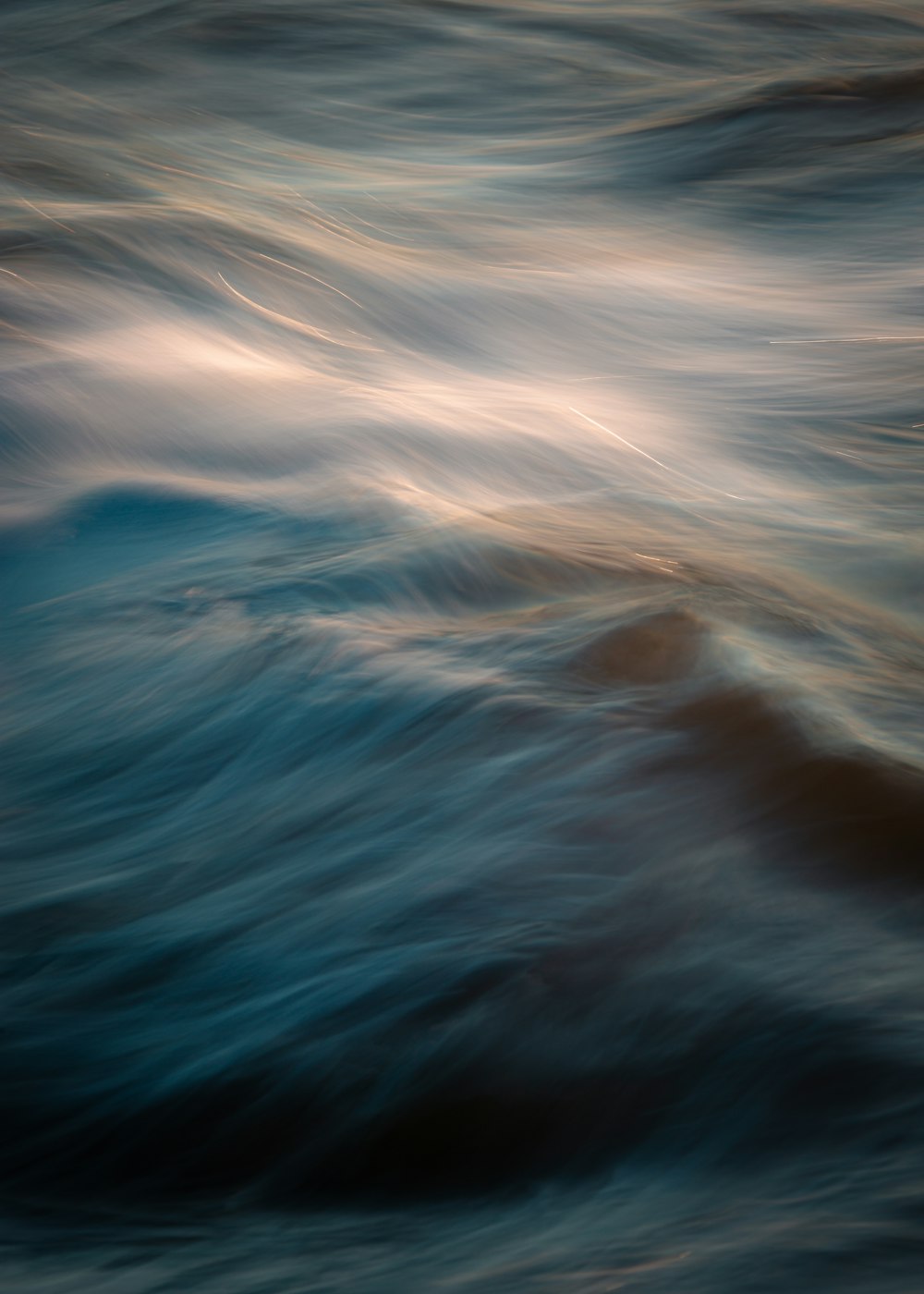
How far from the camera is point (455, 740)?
4.42 ft

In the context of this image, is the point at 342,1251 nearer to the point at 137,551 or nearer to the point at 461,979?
the point at 461,979

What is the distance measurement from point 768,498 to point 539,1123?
1416 mm

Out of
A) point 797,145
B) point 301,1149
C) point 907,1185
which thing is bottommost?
point 301,1149

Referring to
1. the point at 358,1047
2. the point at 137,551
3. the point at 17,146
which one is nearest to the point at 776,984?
the point at 358,1047

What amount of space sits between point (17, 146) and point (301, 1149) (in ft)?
10.1

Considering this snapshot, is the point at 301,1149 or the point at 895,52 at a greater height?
the point at 895,52

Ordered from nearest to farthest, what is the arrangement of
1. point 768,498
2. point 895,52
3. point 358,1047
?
1. point 358,1047
2. point 768,498
3. point 895,52

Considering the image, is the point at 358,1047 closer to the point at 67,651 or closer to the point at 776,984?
the point at 776,984

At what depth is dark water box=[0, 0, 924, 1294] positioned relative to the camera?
0.89 metres

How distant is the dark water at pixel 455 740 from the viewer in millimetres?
892

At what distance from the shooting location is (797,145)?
144 inches

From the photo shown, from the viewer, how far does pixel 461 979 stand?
1.03 m

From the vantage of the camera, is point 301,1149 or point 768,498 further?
point 768,498

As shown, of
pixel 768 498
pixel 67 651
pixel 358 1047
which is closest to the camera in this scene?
pixel 358 1047
